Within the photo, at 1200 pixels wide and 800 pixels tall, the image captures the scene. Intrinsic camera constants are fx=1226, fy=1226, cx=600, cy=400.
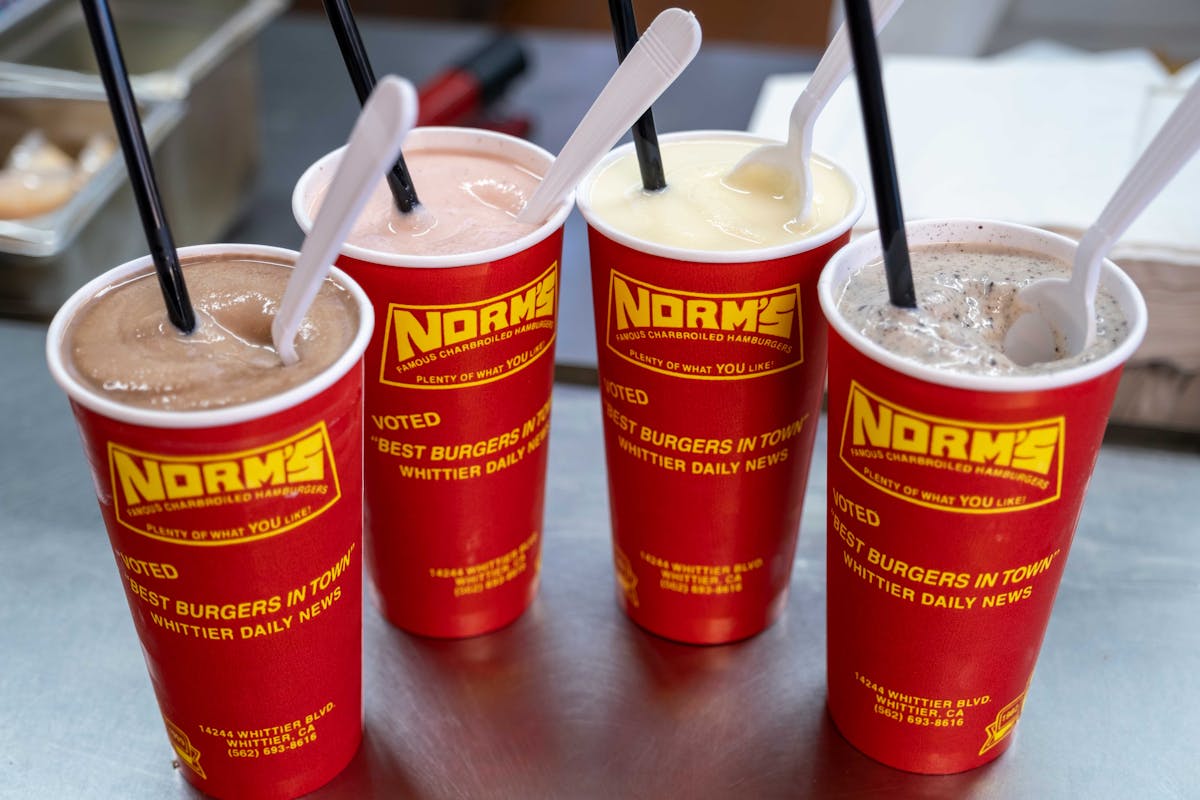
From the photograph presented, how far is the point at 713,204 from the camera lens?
2.81 feet

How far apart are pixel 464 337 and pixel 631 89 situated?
19 centimetres

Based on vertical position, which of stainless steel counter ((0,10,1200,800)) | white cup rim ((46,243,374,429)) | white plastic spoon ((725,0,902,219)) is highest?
white plastic spoon ((725,0,902,219))

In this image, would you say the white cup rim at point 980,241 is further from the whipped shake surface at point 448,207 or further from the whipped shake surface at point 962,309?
the whipped shake surface at point 448,207

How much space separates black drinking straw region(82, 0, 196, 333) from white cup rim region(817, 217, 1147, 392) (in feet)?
1.23

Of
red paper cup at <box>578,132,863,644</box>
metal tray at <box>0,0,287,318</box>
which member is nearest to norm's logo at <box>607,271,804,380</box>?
red paper cup at <box>578,132,863,644</box>

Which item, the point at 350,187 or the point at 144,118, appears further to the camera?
the point at 144,118

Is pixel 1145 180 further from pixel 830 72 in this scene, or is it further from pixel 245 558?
pixel 245 558

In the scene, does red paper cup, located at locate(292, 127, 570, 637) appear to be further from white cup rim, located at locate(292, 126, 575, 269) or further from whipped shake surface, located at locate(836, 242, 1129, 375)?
whipped shake surface, located at locate(836, 242, 1129, 375)

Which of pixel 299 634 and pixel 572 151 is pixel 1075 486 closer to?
pixel 572 151

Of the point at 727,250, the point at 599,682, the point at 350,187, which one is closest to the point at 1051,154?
the point at 727,250

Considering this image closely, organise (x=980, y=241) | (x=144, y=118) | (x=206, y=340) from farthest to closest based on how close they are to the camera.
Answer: (x=144, y=118) → (x=980, y=241) → (x=206, y=340)

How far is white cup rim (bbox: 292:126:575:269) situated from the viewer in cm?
76

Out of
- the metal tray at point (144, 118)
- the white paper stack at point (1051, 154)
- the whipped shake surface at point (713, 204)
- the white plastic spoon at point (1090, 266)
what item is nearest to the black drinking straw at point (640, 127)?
the whipped shake surface at point (713, 204)

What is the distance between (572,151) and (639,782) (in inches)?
16.5
